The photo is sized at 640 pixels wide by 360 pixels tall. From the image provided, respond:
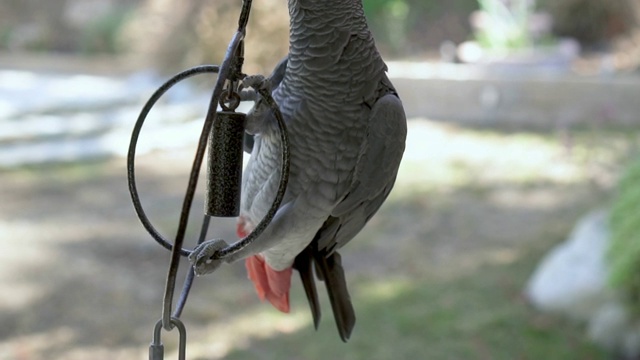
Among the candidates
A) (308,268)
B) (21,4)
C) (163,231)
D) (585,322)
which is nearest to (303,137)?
(308,268)

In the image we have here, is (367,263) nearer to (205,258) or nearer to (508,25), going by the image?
(205,258)

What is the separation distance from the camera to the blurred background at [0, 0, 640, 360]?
1761mm

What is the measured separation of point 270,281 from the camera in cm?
56

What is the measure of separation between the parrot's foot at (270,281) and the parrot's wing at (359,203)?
16mm

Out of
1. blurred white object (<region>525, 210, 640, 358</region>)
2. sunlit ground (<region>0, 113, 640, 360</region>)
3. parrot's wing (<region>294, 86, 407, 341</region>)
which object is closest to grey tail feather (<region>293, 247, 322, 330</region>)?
parrot's wing (<region>294, 86, 407, 341</region>)

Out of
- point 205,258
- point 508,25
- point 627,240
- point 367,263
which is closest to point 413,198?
point 367,263

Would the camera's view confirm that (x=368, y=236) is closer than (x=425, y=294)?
No

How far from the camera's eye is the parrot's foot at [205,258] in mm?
443

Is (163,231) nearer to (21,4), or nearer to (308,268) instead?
(308,268)

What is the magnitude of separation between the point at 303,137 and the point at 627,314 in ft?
4.66

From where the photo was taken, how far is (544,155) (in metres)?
3.03

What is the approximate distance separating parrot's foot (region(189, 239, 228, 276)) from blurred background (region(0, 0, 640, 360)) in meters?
1.30

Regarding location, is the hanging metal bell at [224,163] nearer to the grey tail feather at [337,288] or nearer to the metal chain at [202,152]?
the metal chain at [202,152]

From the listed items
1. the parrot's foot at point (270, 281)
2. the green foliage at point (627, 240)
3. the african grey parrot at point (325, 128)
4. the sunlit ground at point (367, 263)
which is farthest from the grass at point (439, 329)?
the african grey parrot at point (325, 128)
